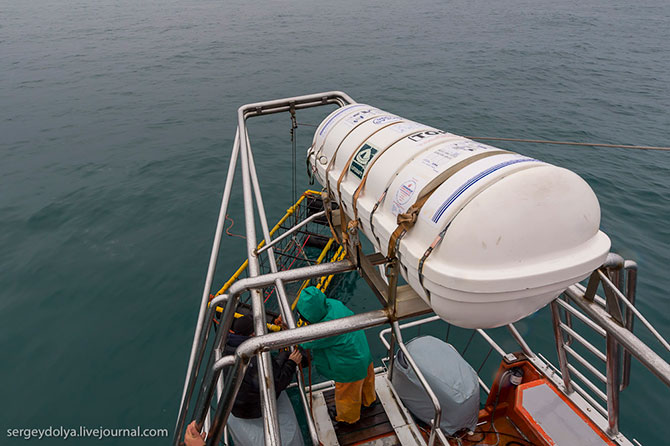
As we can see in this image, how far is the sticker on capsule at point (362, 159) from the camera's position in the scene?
3410 millimetres

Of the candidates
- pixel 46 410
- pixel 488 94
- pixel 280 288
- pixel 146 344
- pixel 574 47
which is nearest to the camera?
pixel 280 288

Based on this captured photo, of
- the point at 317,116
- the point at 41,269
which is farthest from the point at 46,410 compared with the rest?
the point at 317,116

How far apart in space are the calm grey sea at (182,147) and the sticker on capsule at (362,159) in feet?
21.1

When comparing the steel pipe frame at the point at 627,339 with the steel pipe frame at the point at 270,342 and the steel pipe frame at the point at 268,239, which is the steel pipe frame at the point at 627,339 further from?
the steel pipe frame at the point at 268,239

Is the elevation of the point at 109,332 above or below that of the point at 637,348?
below

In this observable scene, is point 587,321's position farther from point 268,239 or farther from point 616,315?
point 268,239

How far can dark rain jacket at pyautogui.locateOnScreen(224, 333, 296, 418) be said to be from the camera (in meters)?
4.52

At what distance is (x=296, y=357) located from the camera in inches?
183

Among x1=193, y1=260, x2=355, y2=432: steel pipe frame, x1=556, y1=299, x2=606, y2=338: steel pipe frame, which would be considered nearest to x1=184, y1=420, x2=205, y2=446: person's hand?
Answer: x1=193, y1=260, x2=355, y2=432: steel pipe frame

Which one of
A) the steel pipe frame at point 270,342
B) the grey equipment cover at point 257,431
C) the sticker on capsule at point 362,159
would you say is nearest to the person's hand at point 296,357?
the grey equipment cover at point 257,431

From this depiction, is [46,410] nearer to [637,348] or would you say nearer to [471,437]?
[471,437]

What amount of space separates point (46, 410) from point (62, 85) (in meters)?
28.2

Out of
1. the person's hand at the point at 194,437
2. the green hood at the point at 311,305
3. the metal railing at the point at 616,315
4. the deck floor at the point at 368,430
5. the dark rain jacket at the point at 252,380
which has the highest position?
the metal railing at the point at 616,315

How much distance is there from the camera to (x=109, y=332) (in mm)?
8742
